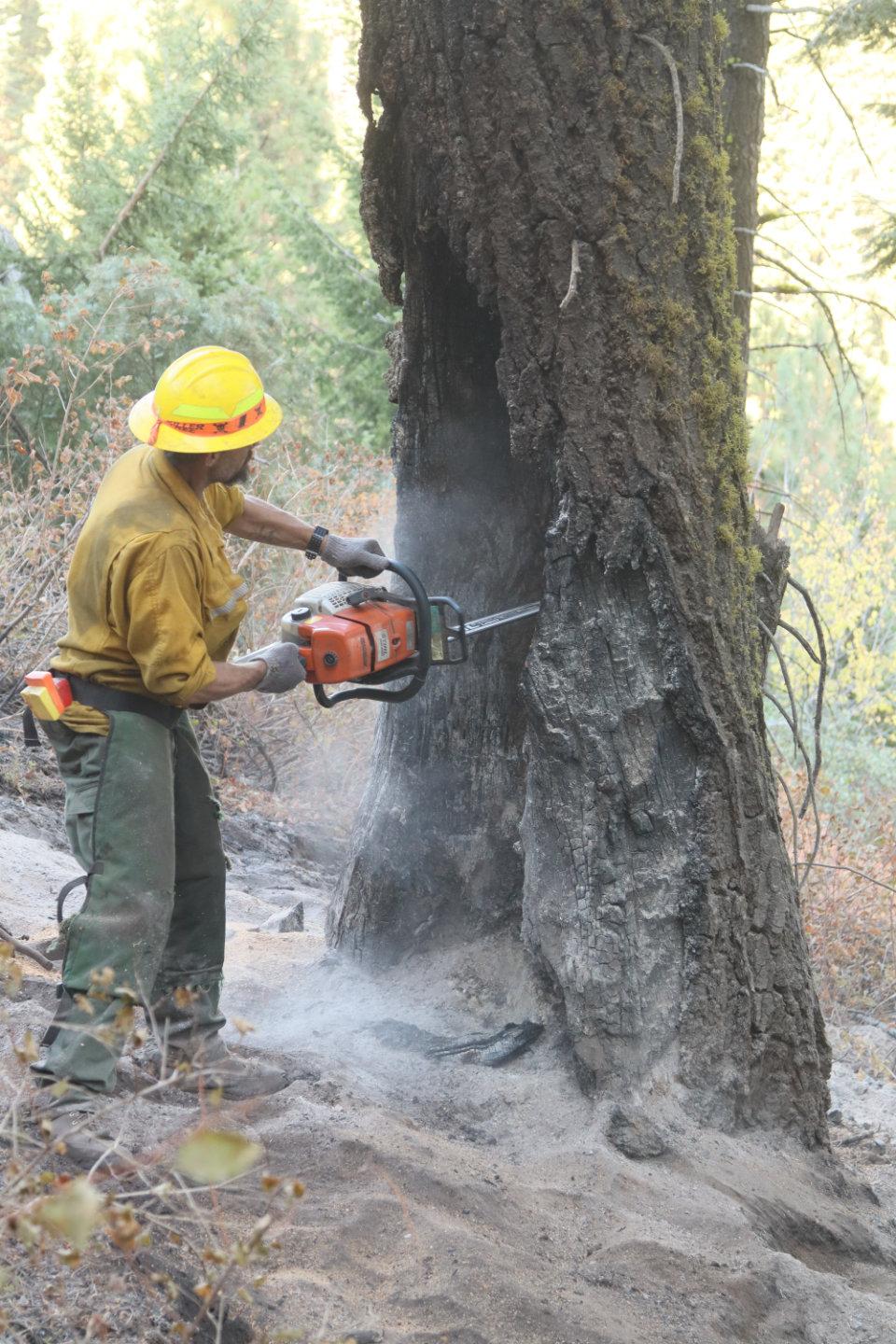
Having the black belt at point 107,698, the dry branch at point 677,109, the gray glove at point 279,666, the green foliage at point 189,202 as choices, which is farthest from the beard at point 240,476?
the green foliage at point 189,202

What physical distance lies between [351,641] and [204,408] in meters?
0.80

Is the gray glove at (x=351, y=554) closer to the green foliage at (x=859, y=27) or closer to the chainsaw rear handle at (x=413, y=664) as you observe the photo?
the chainsaw rear handle at (x=413, y=664)

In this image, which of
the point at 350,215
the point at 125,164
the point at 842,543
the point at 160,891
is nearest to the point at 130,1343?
the point at 160,891

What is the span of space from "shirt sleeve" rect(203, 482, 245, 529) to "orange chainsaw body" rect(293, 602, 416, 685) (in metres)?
0.44

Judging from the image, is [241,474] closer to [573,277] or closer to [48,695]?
[48,695]

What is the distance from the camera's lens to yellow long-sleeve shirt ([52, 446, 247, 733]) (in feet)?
9.85

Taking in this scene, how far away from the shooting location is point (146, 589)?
2.99 meters

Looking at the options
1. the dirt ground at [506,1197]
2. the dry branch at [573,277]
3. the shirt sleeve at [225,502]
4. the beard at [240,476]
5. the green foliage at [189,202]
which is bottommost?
the dirt ground at [506,1197]

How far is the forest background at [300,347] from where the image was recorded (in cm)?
643

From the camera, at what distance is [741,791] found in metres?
3.58

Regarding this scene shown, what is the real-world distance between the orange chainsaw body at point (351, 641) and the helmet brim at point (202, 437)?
0.61 meters

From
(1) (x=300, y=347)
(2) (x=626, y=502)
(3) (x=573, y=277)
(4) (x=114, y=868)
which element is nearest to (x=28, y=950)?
(4) (x=114, y=868)

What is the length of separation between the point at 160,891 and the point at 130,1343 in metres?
1.21

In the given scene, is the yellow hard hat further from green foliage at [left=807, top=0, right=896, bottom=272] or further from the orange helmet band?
green foliage at [left=807, top=0, right=896, bottom=272]
